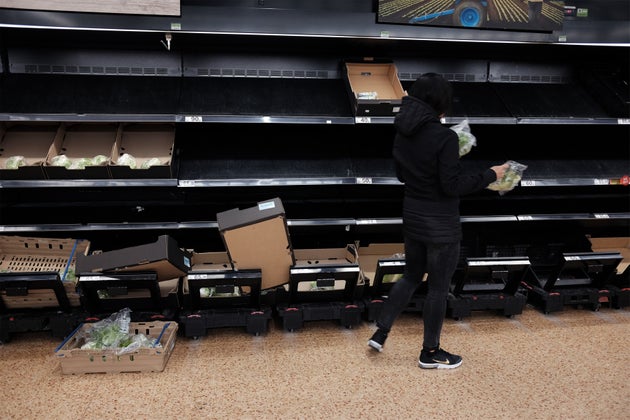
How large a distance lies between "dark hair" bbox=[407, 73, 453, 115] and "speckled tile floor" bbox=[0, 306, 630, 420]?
4.67 feet

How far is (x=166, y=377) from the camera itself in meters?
2.54

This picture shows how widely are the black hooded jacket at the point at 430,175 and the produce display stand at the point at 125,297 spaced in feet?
4.97

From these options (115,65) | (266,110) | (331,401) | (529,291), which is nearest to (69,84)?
(115,65)

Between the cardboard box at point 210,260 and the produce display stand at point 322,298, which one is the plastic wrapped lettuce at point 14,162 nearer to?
the cardboard box at point 210,260

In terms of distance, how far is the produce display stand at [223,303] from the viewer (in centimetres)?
282

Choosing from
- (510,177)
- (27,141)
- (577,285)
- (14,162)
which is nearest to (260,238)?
(510,177)

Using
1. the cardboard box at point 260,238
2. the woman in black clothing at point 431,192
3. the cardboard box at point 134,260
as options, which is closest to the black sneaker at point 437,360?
the woman in black clothing at point 431,192

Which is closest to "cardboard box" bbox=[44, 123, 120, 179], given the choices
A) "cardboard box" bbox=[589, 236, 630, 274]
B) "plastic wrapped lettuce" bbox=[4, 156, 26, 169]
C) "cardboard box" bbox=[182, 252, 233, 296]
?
"plastic wrapped lettuce" bbox=[4, 156, 26, 169]

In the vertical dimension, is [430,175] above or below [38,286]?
above

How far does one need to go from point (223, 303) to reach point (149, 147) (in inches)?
47.0

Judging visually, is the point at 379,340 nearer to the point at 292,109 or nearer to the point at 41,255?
the point at 292,109

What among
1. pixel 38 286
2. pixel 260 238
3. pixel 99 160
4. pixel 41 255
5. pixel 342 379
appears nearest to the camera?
pixel 342 379

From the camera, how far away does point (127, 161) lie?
3.02 metres

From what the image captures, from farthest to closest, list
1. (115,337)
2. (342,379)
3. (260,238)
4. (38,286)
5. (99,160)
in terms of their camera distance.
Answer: (99,160) → (260,238) → (38,286) → (115,337) → (342,379)
